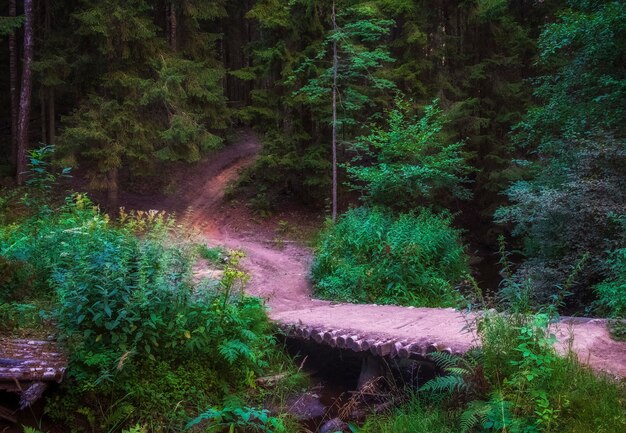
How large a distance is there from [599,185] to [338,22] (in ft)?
35.7

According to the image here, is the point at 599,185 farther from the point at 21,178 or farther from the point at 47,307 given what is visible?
the point at 21,178

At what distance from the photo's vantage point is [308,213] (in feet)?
60.0

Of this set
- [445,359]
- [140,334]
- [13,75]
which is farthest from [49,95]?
[445,359]

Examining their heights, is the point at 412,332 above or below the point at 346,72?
below

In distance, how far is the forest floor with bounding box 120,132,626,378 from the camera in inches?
248

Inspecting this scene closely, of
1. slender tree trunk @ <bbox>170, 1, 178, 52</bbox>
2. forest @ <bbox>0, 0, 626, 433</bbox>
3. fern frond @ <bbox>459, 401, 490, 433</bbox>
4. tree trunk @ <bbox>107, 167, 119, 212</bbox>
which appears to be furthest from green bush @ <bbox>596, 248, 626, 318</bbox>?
slender tree trunk @ <bbox>170, 1, 178, 52</bbox>

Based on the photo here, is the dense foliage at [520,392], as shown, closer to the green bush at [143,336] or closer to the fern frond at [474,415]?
the fern frond at [474,415]

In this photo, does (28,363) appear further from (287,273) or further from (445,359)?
(287,273)

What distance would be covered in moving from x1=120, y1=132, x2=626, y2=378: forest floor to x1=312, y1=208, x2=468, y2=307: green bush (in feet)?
2.29

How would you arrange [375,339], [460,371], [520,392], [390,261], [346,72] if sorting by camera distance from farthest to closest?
[346,72], [390,261], [375,339], [460,371], [520,392]

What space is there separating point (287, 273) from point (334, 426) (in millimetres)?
6497

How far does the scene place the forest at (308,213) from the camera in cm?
532

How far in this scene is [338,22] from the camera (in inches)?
651

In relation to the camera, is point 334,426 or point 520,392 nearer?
point 520,392
